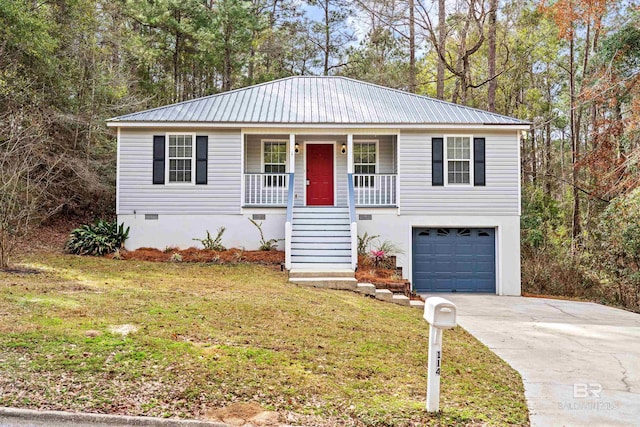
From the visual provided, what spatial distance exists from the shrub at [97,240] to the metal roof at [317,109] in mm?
3032

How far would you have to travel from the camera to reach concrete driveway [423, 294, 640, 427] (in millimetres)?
4371

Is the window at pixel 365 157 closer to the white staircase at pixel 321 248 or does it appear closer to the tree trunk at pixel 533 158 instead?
the white staircase at pixel 321 248

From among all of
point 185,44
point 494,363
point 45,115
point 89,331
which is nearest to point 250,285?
point 89,331

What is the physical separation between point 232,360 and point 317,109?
34.8 ft

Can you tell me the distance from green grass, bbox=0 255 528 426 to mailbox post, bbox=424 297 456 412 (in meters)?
0.14

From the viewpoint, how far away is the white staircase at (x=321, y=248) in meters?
10.3

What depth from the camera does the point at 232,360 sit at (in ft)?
15.4

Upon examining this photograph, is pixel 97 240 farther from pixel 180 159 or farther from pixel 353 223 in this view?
pixel 353 223

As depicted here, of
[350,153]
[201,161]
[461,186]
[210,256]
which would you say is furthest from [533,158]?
[210,256]

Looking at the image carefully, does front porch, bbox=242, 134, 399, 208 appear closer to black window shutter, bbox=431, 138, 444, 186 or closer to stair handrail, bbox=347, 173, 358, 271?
stair handrail, bbox=347, 173, 358, 271

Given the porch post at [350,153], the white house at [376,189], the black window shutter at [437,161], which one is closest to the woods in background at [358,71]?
the white house at [376,189]

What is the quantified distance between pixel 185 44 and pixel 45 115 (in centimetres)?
974

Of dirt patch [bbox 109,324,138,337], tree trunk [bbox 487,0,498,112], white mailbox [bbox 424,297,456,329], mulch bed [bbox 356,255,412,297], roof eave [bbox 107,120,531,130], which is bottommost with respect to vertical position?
mulch bed [bbox 356,255,412,297]

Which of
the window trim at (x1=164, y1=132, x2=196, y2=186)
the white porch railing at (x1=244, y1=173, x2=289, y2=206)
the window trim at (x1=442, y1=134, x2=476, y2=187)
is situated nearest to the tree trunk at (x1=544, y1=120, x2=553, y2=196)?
the window trim at (x1=442, y1=134, x2=476, y2=187)
